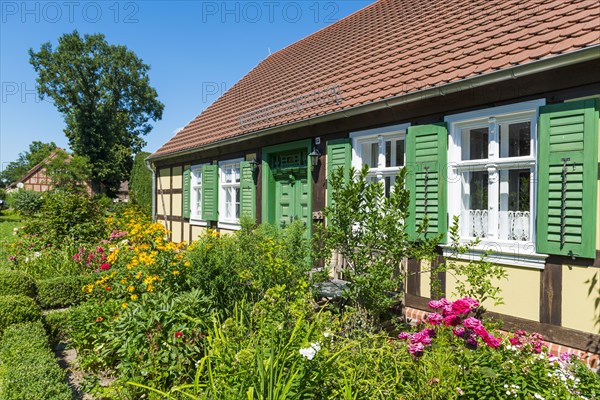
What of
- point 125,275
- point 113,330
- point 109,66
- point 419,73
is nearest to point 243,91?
point 419,73

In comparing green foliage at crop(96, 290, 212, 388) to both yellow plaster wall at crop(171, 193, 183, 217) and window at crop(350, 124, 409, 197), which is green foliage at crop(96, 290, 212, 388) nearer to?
window at crop(350, 124, 409, 197)

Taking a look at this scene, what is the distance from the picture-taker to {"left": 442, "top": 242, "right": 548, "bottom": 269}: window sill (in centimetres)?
395

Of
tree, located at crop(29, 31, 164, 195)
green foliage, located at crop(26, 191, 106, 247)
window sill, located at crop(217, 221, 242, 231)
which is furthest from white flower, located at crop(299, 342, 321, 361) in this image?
tree, located at crop(29, 31, 164, 195)

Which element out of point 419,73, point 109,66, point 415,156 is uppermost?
point 109,66

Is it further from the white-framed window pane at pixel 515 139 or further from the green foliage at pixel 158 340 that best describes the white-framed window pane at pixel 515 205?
the green foliage at pixel 158 340

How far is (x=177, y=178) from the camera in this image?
38.3ft

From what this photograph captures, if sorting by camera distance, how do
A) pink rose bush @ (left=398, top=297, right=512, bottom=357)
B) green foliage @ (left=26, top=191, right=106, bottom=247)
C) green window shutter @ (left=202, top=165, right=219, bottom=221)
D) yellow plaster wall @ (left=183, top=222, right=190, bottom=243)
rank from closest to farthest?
pink rose bush @ (left=398, top=297, right=512, bottom=357)
green foliage @ (left=26, top=191, right=106, bottom=247)
green window shutter @ (left=202, top=165, right=219, bottom=221)
yellow plaster wall @ (left=183, top=222, right=190, bottom=243)

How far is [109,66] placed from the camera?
31297 millimetres

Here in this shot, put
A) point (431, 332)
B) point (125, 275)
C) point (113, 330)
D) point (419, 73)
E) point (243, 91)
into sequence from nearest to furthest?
1. point (431, 332)
2. point (113, 330)
3. point (125, 275)
4. point (419, 73)
5. point (243, 91)

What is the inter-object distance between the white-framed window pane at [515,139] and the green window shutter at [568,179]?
0.33 m

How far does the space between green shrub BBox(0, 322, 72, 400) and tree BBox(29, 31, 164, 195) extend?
92.0 feet

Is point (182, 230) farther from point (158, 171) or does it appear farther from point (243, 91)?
point (243, 91)

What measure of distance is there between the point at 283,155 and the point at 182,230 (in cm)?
499

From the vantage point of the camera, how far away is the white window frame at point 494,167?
13.2 feet
